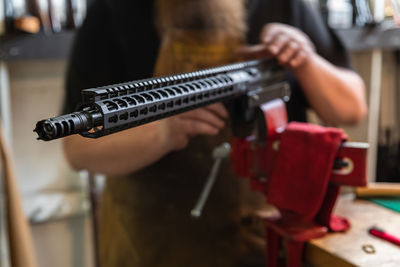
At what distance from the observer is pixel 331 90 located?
680mm

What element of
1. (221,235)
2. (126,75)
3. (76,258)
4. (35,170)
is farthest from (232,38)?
(76,258)

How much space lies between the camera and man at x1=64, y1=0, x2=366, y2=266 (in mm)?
526

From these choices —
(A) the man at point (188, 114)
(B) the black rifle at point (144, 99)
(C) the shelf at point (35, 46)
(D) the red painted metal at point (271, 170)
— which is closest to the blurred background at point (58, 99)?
(C) the shelf at point (35, 46)

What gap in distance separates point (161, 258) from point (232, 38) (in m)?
0.36

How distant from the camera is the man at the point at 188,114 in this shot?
0.53 m

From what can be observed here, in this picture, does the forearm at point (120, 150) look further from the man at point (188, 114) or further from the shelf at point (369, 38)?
the shelf at point (369, 38)

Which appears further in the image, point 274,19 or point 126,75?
point 274,19

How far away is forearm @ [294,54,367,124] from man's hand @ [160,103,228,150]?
0.19 metres

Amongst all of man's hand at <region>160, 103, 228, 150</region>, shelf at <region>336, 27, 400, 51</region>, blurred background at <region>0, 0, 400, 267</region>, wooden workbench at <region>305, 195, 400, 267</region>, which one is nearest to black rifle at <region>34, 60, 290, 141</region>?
man's hand at <region>160, 103, 228, 150</region>

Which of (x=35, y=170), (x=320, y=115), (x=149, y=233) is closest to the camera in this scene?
(x=149, y=233)

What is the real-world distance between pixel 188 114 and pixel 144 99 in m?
0.18

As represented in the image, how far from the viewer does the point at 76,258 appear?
3.57 ft

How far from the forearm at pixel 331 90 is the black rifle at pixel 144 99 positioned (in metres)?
0.21

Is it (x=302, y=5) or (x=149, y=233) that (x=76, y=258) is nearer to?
(x=149, y=233)
